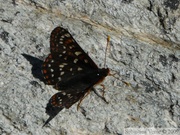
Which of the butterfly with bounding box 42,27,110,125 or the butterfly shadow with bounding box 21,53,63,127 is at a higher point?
the butterfly with bounding box 42,27,110,125

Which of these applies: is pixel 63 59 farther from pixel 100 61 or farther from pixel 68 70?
pixel 100 61

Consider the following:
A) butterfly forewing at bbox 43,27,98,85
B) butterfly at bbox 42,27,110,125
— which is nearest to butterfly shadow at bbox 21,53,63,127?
butterfly at bbox 42,27,110,125

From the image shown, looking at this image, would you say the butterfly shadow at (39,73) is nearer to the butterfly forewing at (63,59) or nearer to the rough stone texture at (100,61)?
the rough stone texture at (100,61)

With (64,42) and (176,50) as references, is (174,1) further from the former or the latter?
(64,42)

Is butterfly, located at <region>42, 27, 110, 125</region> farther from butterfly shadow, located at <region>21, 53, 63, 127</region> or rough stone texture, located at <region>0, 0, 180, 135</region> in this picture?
rough stone texture, located at <region>0, 0, 180, 135</region>

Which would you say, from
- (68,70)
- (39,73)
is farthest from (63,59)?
(39,73)

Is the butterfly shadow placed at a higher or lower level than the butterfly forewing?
lower

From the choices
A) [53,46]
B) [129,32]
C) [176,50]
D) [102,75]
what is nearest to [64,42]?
[53,46]
